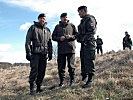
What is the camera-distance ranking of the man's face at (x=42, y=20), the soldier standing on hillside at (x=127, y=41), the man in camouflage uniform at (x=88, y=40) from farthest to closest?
the soldier standing on hillside at (x=127, y=41), the man's face at (x=42, y=20), the man in camouflage uniform at (x=88, y=40)

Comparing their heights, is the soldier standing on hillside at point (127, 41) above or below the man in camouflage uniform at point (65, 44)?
above

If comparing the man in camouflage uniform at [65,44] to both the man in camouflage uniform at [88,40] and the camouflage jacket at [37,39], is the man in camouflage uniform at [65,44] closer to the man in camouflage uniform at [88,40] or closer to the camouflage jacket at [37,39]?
the camouflage jacket at [37,39]

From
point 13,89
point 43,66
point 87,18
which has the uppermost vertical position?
point 87,18

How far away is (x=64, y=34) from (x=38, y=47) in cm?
92

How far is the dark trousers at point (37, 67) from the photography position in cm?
916

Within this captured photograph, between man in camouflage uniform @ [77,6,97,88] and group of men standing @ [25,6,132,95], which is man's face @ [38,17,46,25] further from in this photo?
man in camouflage uniform @ [77,6,97,88]

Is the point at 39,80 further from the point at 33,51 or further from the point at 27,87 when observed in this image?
the point at 27,87

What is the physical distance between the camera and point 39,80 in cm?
957

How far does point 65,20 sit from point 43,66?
156cm

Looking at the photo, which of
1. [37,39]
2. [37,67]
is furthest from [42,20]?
[37,67]

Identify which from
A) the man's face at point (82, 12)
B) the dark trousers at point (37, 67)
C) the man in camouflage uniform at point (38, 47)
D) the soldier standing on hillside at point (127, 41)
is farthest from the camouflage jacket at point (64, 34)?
the soldier standing on hillside at point (127, 41)

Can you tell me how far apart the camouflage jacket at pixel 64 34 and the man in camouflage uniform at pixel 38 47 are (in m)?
0.29

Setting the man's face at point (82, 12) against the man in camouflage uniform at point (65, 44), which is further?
the man in camouflage uniform at point (65, 44)

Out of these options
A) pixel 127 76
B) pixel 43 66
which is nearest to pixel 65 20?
pixel 43 66
